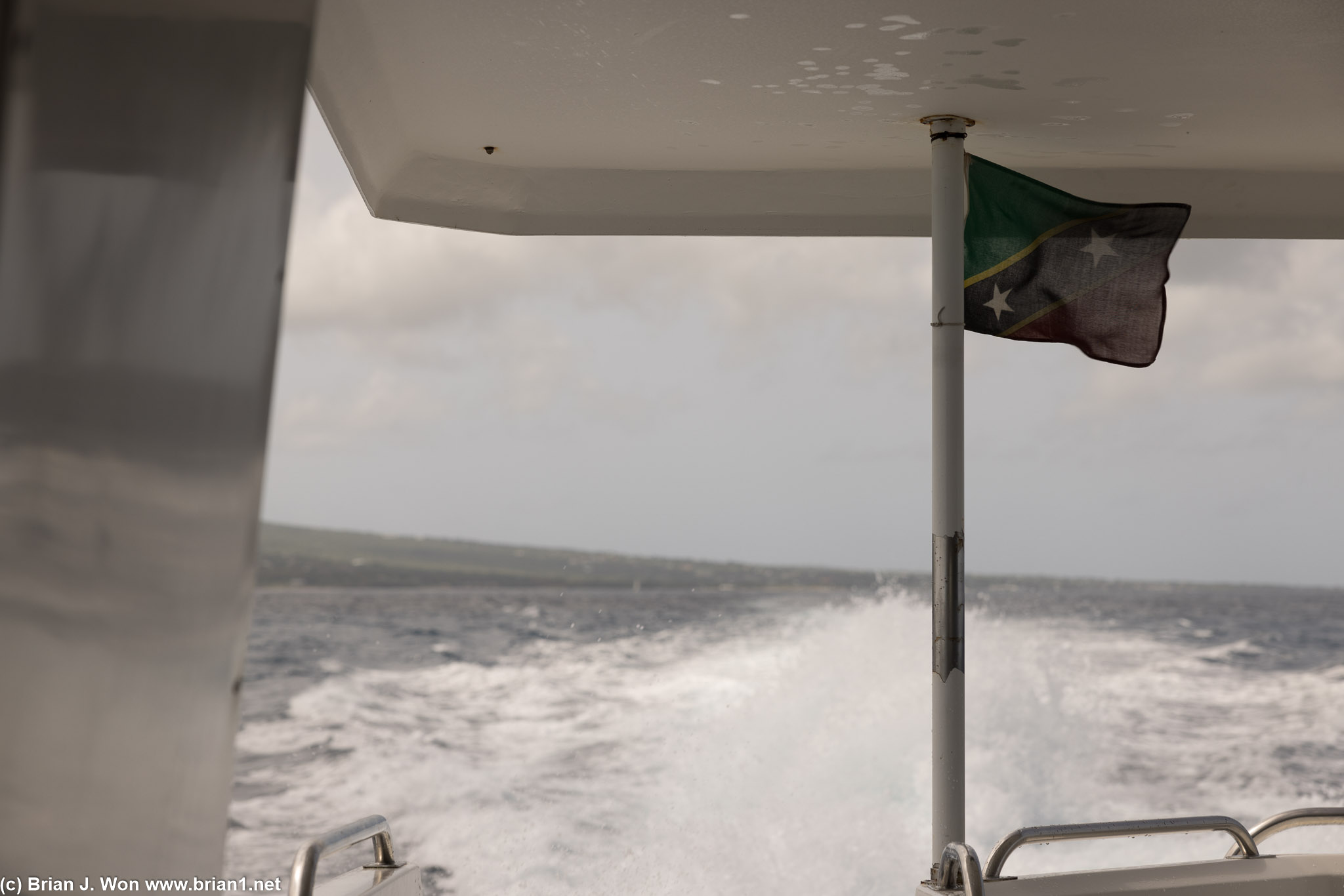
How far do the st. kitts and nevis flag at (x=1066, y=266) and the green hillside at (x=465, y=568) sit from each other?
30.8 metres

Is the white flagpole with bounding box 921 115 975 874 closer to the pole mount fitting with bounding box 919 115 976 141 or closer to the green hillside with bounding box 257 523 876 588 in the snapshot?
the pole mount fitting with bounding box 919 115 976 141

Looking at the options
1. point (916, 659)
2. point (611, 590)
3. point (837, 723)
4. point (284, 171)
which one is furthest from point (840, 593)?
point (284, 171)

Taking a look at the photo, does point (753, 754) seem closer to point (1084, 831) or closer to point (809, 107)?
point (1084, 831)

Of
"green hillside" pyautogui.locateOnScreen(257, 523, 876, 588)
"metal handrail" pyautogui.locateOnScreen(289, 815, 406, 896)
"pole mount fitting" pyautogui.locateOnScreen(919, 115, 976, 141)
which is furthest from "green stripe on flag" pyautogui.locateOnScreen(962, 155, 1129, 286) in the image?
"green hillside" pyautogui.locateOnScreen(257, 523, 876, 588)

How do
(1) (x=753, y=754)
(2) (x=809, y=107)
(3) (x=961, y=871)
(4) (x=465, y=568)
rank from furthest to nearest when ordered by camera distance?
(4) (x=465, y=568), (1) (x=753, y=754), (2) (x=809, y=107), (3) (x=961, y=871)

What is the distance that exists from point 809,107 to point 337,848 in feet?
7.20

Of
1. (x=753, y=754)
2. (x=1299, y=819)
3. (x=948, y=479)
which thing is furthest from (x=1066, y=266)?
(x=753, y=754)

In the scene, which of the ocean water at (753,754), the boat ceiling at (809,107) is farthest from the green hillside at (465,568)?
the boat ceiling at (809,107)

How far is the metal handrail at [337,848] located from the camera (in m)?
1.59

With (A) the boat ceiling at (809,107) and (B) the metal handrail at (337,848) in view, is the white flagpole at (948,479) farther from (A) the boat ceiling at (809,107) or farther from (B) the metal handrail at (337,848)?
(B) the metal handrail at (337,848)

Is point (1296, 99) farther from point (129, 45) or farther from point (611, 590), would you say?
point (611, 590)

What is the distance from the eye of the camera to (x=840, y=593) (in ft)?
108

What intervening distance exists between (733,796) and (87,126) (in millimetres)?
9076

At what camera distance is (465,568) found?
3531cm
